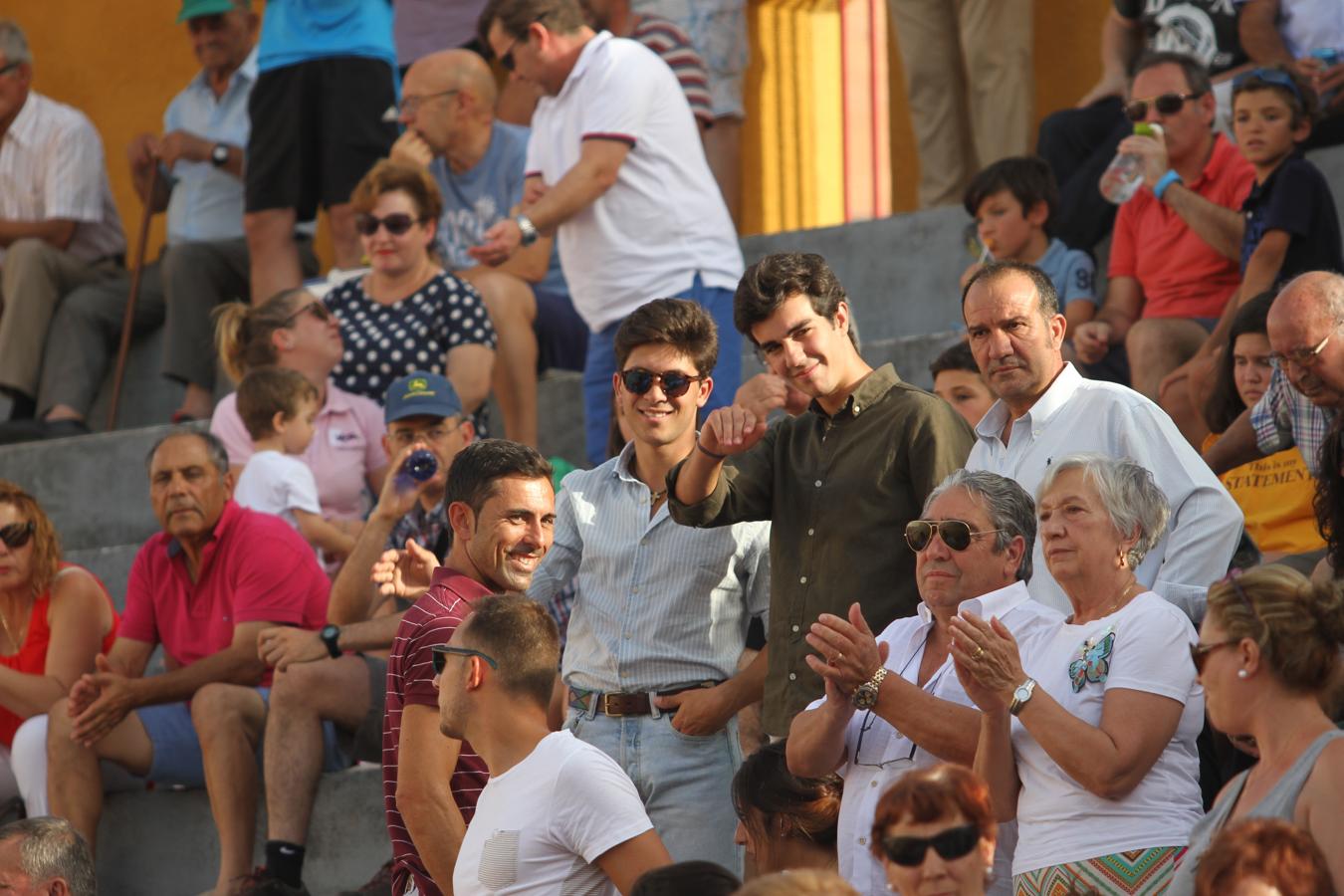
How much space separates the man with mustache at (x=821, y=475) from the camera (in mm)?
4492

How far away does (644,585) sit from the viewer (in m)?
4.79

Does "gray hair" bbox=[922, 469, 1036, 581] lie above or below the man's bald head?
below

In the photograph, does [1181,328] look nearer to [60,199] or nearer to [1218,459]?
[1218,459]

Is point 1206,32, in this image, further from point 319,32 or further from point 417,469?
point 417,469

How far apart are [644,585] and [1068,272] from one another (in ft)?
8.76

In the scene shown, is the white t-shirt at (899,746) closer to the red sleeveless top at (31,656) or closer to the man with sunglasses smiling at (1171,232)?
the man with sunglasses smiling at (1171,232)

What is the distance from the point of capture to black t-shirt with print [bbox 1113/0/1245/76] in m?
7.97

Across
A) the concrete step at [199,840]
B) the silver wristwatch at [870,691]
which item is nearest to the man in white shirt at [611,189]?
the concrete step at [199,840]

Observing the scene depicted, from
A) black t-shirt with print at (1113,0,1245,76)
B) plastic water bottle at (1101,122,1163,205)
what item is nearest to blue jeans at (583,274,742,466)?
plastic water bottle at (1101,122,1163,205)

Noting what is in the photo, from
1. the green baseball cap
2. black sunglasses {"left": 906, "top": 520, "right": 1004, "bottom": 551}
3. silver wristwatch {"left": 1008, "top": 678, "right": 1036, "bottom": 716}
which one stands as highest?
the green baseball cap

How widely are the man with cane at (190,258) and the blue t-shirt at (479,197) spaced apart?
4.46 ft

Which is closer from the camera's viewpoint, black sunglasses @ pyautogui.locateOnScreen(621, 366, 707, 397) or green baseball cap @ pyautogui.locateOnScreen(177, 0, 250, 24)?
black sunglasses @ pyautogui.locateOnScreen(621, 366, 707, 397)

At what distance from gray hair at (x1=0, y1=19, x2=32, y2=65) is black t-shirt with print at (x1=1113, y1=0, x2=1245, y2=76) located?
505 centimetres

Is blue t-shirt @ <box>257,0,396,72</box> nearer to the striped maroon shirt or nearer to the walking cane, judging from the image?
the walking cane
